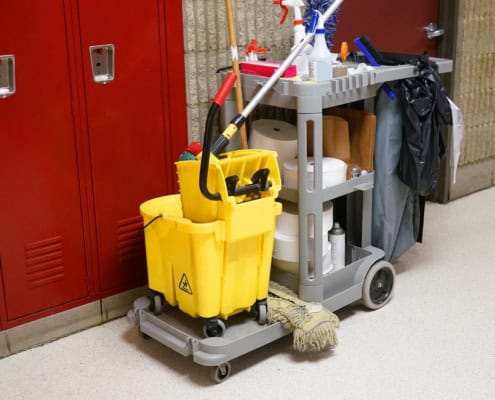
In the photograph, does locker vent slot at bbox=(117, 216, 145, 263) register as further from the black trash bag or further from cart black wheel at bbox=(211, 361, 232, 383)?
the black trash bag

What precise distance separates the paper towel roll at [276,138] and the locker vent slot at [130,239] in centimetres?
58

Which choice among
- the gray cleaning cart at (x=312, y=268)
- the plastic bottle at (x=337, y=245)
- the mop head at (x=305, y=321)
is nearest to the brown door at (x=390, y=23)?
the gray cleaning cart at (x=312, y=268)

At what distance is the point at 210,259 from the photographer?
8.13 ft

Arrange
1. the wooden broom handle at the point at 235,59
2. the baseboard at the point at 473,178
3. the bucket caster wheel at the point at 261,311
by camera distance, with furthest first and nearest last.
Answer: the baseboard at the point at 473,178
the wooden broom handle at the point at 235,59
the bucket caster wheel at the point at 261,311

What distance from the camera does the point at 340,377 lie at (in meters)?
2.60

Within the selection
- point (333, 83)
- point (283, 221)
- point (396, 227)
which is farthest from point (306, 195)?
point (396, 227)

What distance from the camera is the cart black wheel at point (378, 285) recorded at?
3.02 meters

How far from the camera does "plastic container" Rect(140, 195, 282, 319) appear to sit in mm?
2469

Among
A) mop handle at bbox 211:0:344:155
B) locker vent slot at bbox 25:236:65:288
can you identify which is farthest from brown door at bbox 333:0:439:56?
locker vent slot at bbox 25:236:65:288

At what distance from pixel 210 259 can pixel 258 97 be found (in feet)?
1.96

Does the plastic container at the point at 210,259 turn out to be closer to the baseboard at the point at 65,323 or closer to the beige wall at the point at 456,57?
the baseboard at the point at 65,323

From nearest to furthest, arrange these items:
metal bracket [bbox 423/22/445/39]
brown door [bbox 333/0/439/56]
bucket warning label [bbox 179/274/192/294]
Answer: bucket warning label [bbox 179/274/192/294] < brown door [bbox 333/0/439/56] < metal bracket [bbox 423/22/445/39]

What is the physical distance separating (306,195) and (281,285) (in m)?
0.43

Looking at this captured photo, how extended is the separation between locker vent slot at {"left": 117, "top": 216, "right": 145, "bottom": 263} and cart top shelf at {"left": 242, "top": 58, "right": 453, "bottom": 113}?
695 mm
